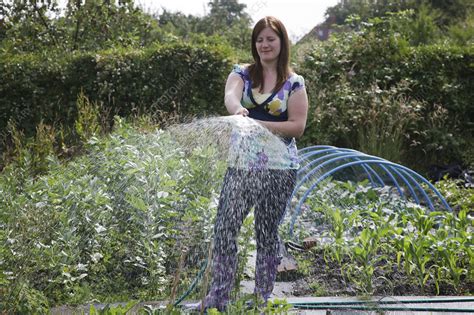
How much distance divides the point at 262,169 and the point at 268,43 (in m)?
0.64

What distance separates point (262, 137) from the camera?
304cm

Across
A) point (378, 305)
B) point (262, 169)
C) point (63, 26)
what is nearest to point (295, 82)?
point (262, 169)

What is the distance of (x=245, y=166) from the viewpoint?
9.93ft

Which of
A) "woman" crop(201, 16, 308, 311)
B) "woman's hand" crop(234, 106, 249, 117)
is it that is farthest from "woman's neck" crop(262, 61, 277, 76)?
"woman's hand" crop(234, 106, 249, 117)

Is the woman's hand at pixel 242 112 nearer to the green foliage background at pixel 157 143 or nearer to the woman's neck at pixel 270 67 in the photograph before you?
the woman's neck at pixel 270 67

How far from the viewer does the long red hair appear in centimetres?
318

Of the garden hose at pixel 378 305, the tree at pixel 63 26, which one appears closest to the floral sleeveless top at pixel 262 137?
the garden hose at pixel 378 305

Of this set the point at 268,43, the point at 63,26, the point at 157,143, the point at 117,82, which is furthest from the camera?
the point at 63,26

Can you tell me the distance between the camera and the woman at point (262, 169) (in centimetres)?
300

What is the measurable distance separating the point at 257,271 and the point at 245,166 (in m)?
0.53

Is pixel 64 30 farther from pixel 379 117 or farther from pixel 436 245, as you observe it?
pixel 436 245

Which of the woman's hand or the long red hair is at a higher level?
the long red hair

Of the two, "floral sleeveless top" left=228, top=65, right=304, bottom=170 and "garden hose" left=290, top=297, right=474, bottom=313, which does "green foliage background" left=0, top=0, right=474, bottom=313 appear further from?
"floral sleeveless top" left=228, top=65, right=304, bottom=170

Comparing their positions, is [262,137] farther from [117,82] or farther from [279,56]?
[117,82]
